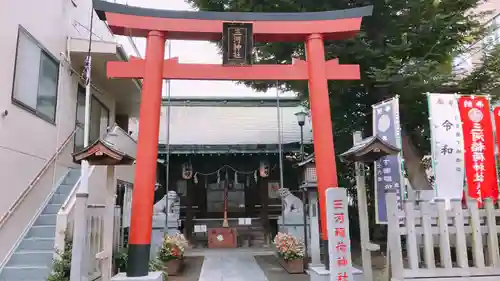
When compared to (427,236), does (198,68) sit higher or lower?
higher

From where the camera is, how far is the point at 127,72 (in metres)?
7.28

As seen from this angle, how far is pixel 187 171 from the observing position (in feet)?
56.3

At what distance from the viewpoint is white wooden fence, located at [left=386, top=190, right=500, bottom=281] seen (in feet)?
Answer: 19.2

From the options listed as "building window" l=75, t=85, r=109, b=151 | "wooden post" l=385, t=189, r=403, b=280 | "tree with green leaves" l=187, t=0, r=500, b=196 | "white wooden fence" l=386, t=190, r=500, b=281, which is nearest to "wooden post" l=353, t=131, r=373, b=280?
"white wooden fence" l=386, t=190, r=500, b=281

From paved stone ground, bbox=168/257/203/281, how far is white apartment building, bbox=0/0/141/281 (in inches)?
122

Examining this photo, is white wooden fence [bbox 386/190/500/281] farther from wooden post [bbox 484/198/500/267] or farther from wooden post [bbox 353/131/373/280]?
wooden post [bbox 353/131/373/280]

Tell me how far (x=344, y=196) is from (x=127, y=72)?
4.64m

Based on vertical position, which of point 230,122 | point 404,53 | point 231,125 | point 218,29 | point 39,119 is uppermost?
point 230,122

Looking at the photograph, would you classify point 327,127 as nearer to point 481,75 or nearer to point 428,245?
point 428,245

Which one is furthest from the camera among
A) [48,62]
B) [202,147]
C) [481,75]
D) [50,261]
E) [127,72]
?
[202,147]

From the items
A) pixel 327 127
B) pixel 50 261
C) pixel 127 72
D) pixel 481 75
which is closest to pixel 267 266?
pixel 327 127

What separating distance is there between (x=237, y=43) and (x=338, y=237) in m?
4.11

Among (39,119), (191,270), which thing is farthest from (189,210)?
(39,119)

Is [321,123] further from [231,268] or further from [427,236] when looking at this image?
[231,268]
